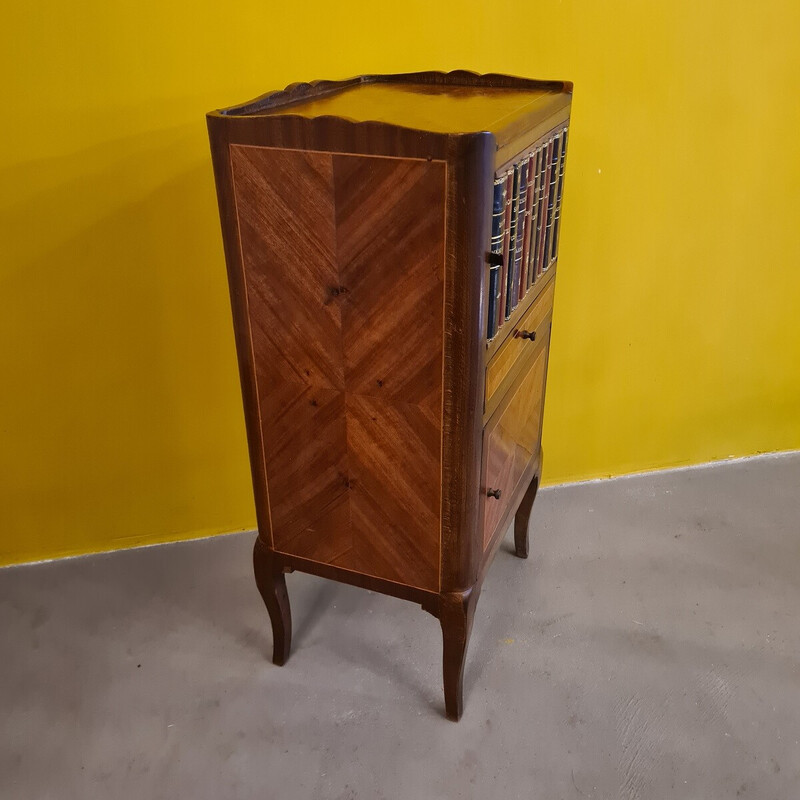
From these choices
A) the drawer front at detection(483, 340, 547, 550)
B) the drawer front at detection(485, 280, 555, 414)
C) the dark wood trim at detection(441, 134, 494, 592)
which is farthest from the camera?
the drawer front at detection(483, 340, 547, 550)

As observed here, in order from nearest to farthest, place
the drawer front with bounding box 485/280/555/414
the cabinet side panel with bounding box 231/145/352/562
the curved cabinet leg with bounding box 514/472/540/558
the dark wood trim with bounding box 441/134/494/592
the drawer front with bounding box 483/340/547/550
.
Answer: the dark wood trim with bounding box 441/134/494/592, the cabinet side panel with bounding box 231/145/352/562, the drawer front with bounding box 485/280/555/414, the drawer front with bounding box 483/340/547/550, the curved cabinet leg with bounding box 514/472/540/558

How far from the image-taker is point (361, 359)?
52.0 inches

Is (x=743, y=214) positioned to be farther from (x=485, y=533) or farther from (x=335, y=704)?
(x=335, y=704)

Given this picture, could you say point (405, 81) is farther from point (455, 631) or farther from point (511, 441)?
point (455, 631)

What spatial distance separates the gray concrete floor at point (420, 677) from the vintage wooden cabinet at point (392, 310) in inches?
7.3

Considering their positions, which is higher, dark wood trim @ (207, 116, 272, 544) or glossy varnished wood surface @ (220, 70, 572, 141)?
glossy varnished wood surface @ (220, 70, 572, 141)

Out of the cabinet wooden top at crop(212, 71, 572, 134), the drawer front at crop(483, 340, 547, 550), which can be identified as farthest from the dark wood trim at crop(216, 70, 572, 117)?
the drawer front at crop(483, 340, 547, 550)

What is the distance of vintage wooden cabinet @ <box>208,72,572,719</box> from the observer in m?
1.18

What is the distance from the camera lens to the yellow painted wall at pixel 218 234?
1.66 meters

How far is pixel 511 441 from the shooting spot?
5.31ft

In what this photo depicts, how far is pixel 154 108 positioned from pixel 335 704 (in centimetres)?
132

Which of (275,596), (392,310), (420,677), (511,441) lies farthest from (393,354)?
(420,677)

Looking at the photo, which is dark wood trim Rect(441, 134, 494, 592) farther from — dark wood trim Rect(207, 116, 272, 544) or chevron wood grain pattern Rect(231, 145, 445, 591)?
dark wood trim Rect(207, 116, 272, 544)

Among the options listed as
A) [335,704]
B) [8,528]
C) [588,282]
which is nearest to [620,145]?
[588,282]
